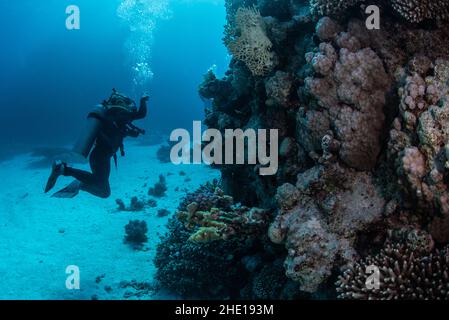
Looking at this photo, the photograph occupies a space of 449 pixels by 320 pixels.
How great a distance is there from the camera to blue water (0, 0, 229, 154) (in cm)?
3803

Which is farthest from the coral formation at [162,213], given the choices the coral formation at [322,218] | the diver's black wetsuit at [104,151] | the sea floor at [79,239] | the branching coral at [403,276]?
the branching coral at [403,276]

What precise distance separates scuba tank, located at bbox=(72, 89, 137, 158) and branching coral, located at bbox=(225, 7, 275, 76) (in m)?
3.24

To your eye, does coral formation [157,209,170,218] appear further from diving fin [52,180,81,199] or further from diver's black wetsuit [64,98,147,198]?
diving fin [52,180,81,199]

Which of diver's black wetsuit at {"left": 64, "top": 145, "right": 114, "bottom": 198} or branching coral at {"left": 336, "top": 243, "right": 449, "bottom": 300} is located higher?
diver's black wetsuit at {"left": 64, "top": 145, "right": 114, "bottom": 198}

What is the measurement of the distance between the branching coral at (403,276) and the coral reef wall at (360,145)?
0.10ft

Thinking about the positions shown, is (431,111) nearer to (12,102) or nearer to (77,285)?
(77,285)

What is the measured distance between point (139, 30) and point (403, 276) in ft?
225

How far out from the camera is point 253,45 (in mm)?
5859

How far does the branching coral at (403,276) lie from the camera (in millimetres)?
3328

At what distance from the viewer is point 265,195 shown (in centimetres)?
587

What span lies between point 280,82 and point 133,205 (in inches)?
365

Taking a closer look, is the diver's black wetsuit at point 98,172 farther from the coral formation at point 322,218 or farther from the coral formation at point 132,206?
the coral formation at point 322,218

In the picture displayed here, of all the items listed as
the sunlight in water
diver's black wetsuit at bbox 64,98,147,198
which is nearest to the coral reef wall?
diver's black wetsuit at bbox 64,98,147,198

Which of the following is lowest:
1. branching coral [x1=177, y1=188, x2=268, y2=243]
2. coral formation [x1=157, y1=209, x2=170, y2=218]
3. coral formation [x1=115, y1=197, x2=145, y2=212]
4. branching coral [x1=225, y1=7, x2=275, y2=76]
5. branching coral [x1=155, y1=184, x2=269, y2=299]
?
branching coral [x1=155, y1=184, x2=269, y2=299]
